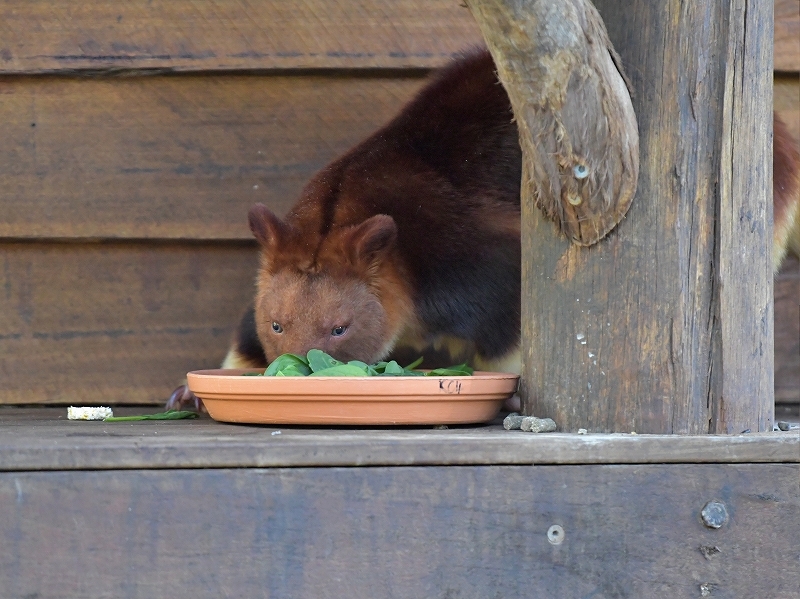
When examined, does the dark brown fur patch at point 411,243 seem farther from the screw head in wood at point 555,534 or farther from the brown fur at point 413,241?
the screw head in wood at point 555,534

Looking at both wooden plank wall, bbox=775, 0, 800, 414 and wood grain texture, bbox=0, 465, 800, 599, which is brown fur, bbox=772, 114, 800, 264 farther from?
wood grain texture, bbox=0, 465, 800, 599

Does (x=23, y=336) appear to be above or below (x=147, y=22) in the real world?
below

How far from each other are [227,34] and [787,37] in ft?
6.07

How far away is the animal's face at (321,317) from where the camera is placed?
2.68 metres

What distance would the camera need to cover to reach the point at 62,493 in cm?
175

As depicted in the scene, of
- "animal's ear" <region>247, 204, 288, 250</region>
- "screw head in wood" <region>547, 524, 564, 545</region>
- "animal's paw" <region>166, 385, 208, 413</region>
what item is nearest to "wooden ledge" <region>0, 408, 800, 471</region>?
"screw head in wood" <region>547, 524, 564, 545</region>

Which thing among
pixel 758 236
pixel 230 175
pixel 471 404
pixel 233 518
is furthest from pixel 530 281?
pixel 230 175

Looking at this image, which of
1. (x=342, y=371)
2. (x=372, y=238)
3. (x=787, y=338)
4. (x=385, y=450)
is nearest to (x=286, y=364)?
(x=342, y=371)

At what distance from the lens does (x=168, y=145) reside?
3223mm

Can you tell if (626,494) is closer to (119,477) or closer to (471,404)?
(471,404)

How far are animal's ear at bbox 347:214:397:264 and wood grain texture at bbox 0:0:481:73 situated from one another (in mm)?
763

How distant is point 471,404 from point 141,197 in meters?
1.60

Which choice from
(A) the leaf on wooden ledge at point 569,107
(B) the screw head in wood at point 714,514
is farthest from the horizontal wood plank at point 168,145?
(B) the screw head in wood at point 714,514

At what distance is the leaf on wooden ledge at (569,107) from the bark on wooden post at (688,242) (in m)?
0.06
